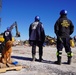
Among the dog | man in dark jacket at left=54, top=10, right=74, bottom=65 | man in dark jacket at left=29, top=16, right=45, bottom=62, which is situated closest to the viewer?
the dog

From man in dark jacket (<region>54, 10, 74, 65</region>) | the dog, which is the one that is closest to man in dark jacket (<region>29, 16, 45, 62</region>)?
man in dark jacket (<region>54, 10, 74, 65</region>)

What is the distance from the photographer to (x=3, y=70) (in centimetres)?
898

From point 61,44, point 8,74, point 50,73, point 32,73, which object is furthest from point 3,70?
point 61,44

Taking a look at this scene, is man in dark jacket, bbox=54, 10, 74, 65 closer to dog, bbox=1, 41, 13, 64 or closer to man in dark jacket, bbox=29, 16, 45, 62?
man in dark jacket, bbox=29, 16, 45, 62

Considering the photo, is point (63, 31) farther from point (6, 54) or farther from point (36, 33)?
point (6, 54)

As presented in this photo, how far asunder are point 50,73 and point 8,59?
197 centimetres

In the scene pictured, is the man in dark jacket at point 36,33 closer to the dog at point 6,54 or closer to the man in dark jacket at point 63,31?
the man in dark jacket at point 63,31

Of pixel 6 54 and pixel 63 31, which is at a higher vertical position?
pixel 63 31

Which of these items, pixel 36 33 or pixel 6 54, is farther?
pixel 36 33

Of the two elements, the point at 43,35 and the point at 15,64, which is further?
the point at 43,35

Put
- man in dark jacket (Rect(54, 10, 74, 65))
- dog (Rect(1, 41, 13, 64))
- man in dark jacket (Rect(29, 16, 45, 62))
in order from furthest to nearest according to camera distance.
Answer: man in dark jacket (Rect(29, 16, 45, 62)), man in dark jacket (Rect(54, 10, 74, 65)), dog (Rect(1, 41, 13, 64))

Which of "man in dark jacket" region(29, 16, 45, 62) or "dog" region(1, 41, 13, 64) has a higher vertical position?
"man in dark jacket" region(29, 16, 45, 62)

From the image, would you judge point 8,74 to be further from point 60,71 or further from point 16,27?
point 16,27

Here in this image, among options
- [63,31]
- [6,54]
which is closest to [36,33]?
[63,31]
